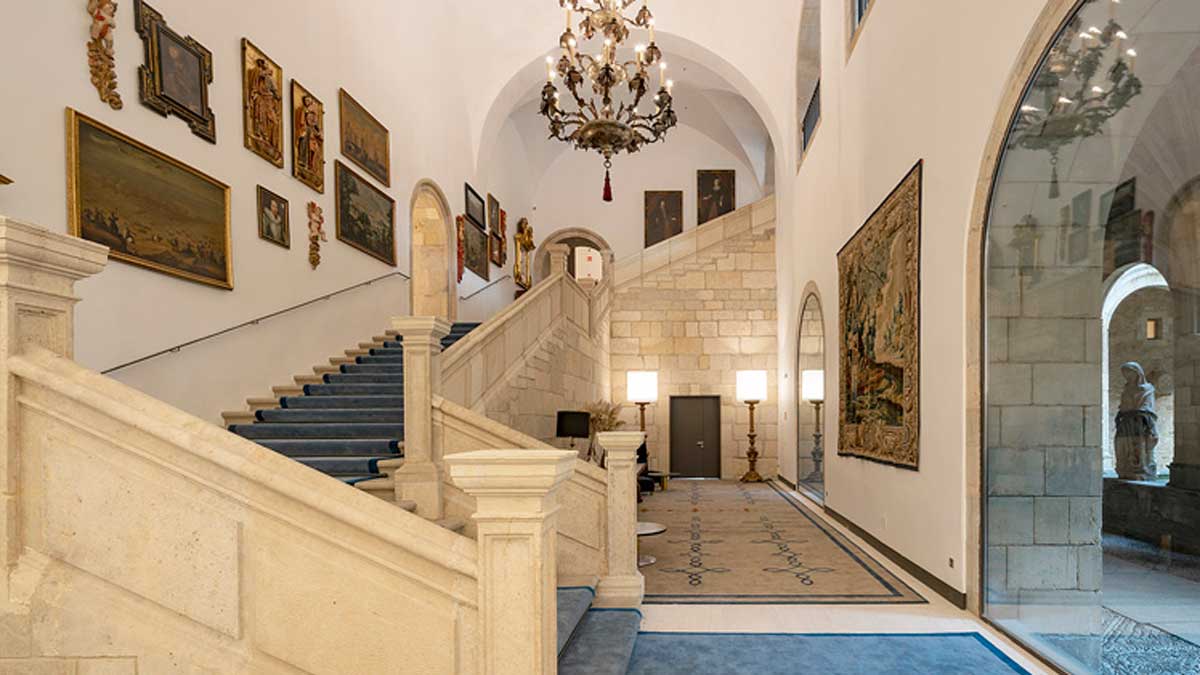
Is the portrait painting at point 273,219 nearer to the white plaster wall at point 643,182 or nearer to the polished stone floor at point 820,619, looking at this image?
the polished stone floor at point 820,619

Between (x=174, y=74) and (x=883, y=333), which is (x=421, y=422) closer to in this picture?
(x=174, y=74)

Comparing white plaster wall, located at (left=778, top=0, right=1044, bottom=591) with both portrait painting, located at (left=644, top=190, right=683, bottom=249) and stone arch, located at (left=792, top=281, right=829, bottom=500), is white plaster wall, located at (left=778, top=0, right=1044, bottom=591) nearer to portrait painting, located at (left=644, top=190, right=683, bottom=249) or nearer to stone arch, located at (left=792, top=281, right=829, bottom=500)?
stone arch, located at (left=792, top=281, right=829, bottom=500)

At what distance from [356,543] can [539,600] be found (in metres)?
0.62

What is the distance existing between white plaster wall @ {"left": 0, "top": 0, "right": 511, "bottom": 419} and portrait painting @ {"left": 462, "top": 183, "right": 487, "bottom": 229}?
4.84ft

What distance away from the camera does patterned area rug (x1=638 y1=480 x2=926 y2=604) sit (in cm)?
551

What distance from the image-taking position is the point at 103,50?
564cm

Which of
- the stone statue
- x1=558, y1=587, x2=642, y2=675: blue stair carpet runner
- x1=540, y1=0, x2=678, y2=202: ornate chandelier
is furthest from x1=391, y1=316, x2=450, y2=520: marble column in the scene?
x1=540, y1=0, x2=678, y2=202: ornate chandelier

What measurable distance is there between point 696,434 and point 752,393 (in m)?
1.53

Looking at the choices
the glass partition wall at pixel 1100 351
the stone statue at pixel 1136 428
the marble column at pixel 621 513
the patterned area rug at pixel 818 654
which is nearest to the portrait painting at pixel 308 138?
the marble column at pixel 621 513

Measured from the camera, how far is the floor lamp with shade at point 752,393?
1437cm

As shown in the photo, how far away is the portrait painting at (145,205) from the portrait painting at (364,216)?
7.67ft

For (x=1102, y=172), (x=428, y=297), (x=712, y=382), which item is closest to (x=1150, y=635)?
(x=1102, y=172)

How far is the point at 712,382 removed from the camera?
15156mm

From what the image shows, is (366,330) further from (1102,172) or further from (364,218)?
(1102,172)
